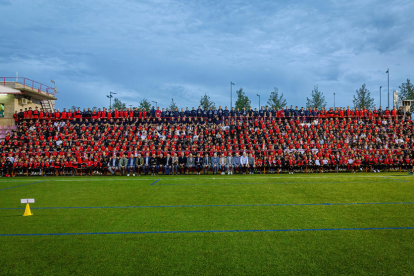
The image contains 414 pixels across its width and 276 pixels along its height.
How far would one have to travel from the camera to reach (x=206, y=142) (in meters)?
23.9

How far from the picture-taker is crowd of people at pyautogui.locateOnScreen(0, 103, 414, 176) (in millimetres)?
21953

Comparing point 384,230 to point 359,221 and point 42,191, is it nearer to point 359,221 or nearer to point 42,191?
point 359,221

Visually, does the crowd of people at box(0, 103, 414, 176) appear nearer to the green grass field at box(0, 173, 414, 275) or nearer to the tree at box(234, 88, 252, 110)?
the green grass field at box(0, 173, 414, 275)

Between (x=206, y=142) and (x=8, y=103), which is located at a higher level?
(x=8, y=103)

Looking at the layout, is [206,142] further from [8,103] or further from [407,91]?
[407,91]

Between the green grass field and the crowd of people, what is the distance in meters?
10.9

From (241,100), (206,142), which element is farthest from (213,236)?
(241,100)

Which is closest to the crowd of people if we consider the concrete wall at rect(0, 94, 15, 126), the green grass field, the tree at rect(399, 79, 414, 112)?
the concrete wall at rect(0, 94, 15, 126)

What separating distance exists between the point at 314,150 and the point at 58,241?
2062 centimetres

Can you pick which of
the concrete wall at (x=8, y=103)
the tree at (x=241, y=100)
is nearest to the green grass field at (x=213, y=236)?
the concrete wall at (x=8, y=103)

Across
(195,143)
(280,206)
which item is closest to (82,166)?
(195,143)

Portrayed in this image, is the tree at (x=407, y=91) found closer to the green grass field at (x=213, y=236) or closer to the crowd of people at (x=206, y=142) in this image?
the crowd of people at (x=206, y=142)

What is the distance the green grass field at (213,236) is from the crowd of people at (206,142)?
10934 millimetres

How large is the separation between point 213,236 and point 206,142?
17.7 m
